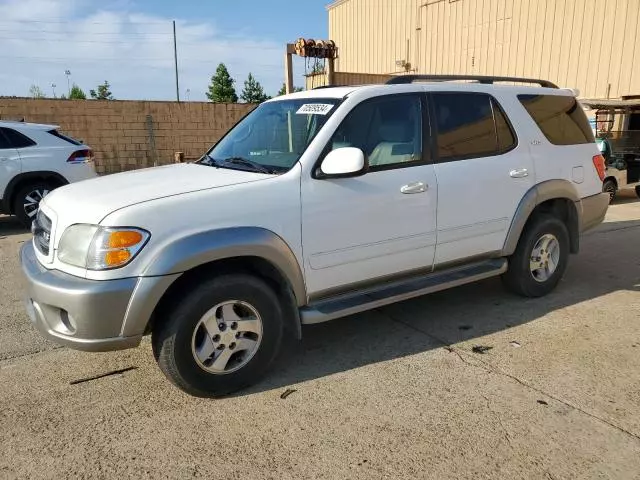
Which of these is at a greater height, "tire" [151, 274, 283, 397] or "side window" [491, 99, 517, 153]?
"side window" [491, 99, 517, 153]

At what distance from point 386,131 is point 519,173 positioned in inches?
53.2

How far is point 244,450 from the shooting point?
265cm

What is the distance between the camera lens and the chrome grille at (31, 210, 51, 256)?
10.2 feet

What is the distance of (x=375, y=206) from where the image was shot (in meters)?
3.48

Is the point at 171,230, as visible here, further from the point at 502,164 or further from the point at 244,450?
the point at 502,164

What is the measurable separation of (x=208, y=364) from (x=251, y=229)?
0.84m

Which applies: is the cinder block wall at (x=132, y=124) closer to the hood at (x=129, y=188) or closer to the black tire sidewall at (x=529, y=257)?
the hood at (x=129, y=188)

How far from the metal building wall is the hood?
14.7 meters

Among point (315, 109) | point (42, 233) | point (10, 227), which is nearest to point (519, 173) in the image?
point (315, 109)

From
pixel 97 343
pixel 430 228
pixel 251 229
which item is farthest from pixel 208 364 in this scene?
pixel 430 228

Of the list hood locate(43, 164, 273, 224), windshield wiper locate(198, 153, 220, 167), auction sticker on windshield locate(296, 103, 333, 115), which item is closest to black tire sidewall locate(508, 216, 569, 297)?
auction sticker on windshield locate(296, 103, 333, 115)

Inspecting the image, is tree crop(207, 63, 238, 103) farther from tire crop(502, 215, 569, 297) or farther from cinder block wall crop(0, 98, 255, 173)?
tire crop(502, 215, 569, 297)

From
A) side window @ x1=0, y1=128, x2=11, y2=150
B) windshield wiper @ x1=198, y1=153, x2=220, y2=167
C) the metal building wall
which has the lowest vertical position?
windshield wiper @ x1=198, y1=153, x2=220, y2=167

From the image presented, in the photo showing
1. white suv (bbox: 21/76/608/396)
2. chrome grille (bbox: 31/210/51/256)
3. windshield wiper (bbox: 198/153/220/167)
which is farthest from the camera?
windshield wiper (bbox: 198/153/220/167)
